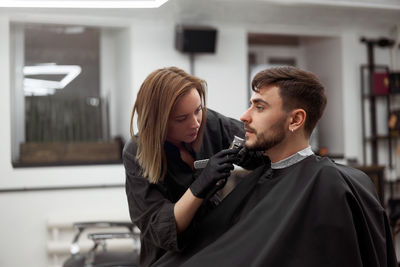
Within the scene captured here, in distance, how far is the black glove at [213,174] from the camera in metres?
1.66

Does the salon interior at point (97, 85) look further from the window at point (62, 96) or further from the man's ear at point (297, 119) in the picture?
the man's ear at point (297, 119)

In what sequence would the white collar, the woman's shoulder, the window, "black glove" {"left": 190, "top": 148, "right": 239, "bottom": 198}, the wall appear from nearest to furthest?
"black glove" {"left": 190, "top": 148, "right": 239, "bottom": 198} < the white collar < the woman's shoulder < the wall < the window

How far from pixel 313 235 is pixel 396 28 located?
407cm

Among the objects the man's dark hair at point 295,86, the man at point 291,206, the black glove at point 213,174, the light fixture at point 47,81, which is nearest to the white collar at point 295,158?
the man at point 291,206

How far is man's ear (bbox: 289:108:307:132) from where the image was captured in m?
1.73

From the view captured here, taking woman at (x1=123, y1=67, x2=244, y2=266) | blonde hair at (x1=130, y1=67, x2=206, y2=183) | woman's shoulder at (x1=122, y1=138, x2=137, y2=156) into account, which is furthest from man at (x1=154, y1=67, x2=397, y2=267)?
woman's shoulder at (x1=122, y1=138, x2=137, y2=156)

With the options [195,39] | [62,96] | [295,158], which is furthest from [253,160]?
[62,96]

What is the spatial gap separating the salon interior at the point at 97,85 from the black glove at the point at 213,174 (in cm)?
260

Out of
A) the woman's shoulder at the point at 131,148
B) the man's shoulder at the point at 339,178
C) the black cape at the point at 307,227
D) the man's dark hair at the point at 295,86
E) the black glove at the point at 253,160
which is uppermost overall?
the man's dark hair at the point at 295,86

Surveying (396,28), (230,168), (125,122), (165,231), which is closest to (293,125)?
(230,168)

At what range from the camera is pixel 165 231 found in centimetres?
172

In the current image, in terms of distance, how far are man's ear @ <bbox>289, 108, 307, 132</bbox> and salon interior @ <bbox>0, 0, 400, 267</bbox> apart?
2.57 m

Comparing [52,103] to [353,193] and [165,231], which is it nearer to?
[165,231]

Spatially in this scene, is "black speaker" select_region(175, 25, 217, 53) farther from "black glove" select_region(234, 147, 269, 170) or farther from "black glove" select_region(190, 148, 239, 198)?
"black glove" select_region(190, 148, 239, 198)
